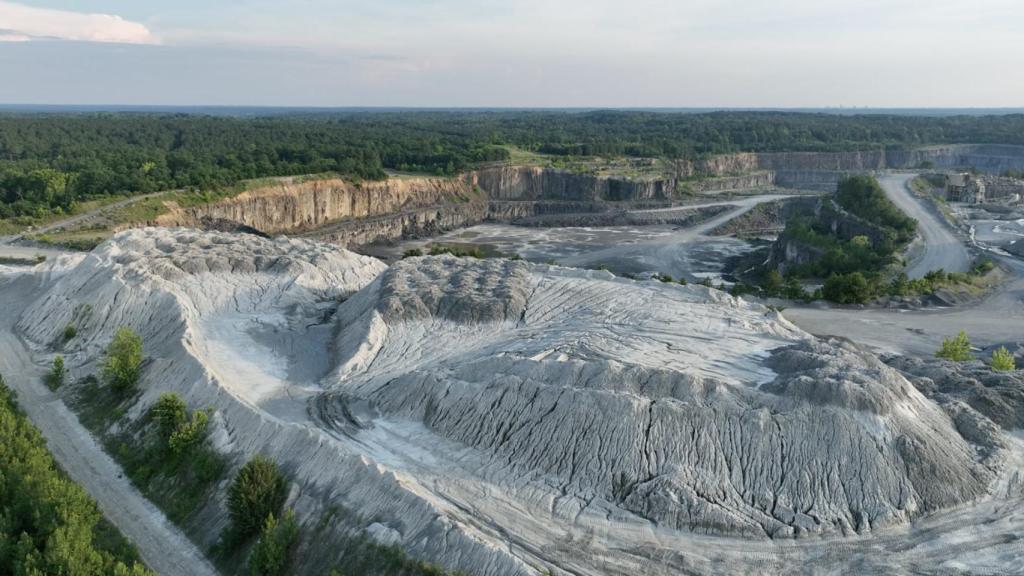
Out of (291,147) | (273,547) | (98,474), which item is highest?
(291,147)

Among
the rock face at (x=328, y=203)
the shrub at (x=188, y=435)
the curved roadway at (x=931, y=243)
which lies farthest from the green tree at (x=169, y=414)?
the curved roadway at (x=931, y=243)

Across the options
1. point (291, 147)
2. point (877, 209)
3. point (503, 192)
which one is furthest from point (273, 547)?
point (503, 192)

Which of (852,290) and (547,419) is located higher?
(547,419)

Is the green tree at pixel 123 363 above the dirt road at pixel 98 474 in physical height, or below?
above

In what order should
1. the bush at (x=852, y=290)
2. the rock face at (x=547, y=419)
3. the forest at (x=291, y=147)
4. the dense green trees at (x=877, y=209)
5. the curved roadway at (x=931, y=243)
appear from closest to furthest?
1. the rock face at (x=547, y=419)
2. the bush at (x=852, y=290)
3. the curved roadway at (x=931, y=243)
4. the dense green trees at (x=877, y=209)
5. the forest at (x=291, y=147)

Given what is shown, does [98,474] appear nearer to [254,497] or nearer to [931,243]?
[254,497]

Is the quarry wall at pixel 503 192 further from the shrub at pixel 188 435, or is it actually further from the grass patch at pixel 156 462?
the shrub at pixel 188 435

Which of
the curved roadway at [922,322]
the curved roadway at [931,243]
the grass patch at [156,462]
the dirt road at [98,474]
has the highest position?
the curved roadway at [931,243]
